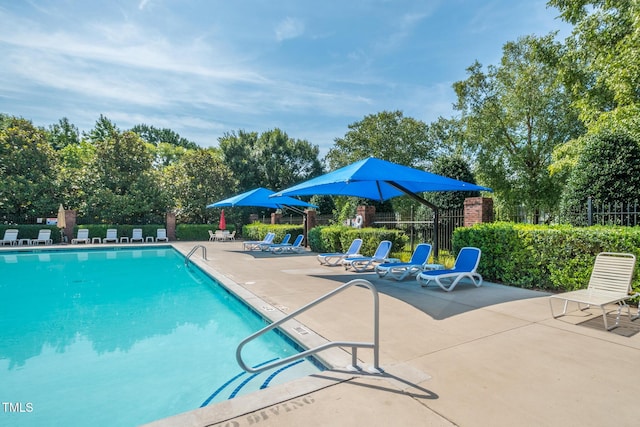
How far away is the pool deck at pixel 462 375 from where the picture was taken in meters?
2.58

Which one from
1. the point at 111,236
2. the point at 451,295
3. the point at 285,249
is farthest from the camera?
the point at 111,236

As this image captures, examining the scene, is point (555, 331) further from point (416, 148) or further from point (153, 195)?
point (153, 195)

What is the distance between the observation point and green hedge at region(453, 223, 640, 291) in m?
5.98

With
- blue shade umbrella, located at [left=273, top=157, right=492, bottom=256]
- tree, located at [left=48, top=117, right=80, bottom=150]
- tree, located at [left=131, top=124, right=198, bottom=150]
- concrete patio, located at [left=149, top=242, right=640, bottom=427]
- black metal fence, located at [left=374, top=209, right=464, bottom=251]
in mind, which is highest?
tree, located at [left=131, top=124, right=198, bottom=150]

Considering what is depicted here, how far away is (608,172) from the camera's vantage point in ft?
27.5

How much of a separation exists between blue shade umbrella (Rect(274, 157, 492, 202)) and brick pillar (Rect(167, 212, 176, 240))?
17357 mm

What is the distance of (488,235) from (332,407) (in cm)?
663

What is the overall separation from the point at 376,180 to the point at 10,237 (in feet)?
77.5

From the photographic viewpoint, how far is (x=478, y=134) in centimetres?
2069

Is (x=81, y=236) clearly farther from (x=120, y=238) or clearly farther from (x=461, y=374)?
(x=461, y=374)

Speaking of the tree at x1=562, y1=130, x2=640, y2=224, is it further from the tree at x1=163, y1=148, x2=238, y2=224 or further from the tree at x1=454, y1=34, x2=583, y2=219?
the tree at x1=163, y1=148, x2=238, y2=224

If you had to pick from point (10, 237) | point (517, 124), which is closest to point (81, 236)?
point (10, 237)

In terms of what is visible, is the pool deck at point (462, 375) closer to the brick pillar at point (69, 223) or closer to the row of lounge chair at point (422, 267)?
the row of lounge chair at point (422, 267)

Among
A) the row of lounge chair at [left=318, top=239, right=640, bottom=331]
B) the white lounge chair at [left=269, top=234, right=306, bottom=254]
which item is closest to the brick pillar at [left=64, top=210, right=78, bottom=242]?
the white lounge chair at [left=269, top=234, right=306, bottom=254]
